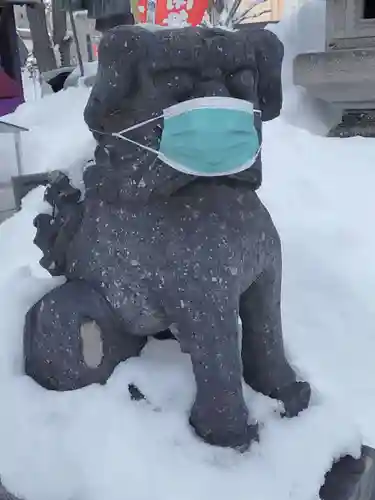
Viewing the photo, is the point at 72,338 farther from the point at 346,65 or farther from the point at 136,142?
the point at 346,65

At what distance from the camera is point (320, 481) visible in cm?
85

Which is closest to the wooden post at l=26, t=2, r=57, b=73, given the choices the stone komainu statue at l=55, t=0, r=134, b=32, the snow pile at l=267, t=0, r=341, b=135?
the stone komainu statue at l=55, t=0, r=134, b=32

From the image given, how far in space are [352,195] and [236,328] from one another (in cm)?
120

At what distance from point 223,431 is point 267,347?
15cm

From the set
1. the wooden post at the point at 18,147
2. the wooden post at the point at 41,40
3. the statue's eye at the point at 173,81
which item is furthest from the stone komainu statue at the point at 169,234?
the wooden post at the point at 41,40

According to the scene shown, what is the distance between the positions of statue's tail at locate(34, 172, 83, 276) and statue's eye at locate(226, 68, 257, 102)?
0.28m

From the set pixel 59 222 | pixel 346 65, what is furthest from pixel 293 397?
pixel 346 65

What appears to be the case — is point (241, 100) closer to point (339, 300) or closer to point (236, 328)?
point (236, 328)

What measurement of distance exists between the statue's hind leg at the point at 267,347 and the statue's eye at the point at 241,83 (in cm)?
24

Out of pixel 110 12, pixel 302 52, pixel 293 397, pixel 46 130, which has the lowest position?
pixel 46 130

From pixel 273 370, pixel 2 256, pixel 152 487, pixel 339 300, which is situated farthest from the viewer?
pixel 2 256

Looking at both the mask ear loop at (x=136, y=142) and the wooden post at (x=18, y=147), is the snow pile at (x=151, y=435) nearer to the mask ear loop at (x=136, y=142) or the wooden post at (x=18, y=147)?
the mask ear loop at (x=136, y=142)

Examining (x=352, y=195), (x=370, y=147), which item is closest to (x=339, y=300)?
(x=352, y=195)

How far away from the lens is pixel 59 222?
937 mm
